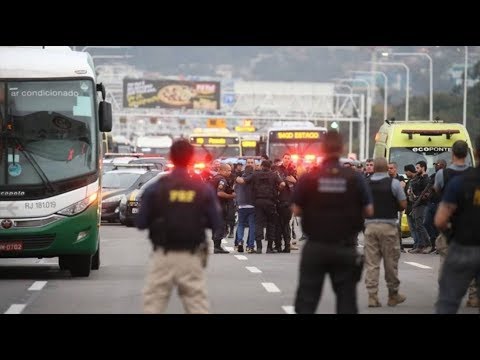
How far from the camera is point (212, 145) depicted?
68125 millimetres

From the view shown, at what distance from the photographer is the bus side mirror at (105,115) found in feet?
72.9

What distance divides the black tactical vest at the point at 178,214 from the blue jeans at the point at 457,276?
207cm

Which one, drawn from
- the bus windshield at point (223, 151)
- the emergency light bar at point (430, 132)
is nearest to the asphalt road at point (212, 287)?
the emergency light bar at point (430, 132)

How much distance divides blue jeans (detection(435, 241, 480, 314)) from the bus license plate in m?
9.71

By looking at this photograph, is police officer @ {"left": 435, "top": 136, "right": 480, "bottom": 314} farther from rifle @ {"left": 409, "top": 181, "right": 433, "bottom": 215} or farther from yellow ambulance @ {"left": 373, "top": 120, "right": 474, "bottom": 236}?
yellow ambulance @ {"left": 373, "top": 120, "right": 474, "bottom": 236}

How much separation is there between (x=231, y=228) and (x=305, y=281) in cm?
2377

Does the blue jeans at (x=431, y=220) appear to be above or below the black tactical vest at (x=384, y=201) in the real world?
below

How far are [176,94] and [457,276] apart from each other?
125 meters

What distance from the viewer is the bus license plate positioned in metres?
21.5

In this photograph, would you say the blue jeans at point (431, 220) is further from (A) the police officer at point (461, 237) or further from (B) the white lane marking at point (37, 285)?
(A) the police officer at point (461, 237)

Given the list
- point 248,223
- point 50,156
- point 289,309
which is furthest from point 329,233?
point 248,223

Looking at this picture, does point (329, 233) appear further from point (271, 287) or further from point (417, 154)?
point (417, 154)
